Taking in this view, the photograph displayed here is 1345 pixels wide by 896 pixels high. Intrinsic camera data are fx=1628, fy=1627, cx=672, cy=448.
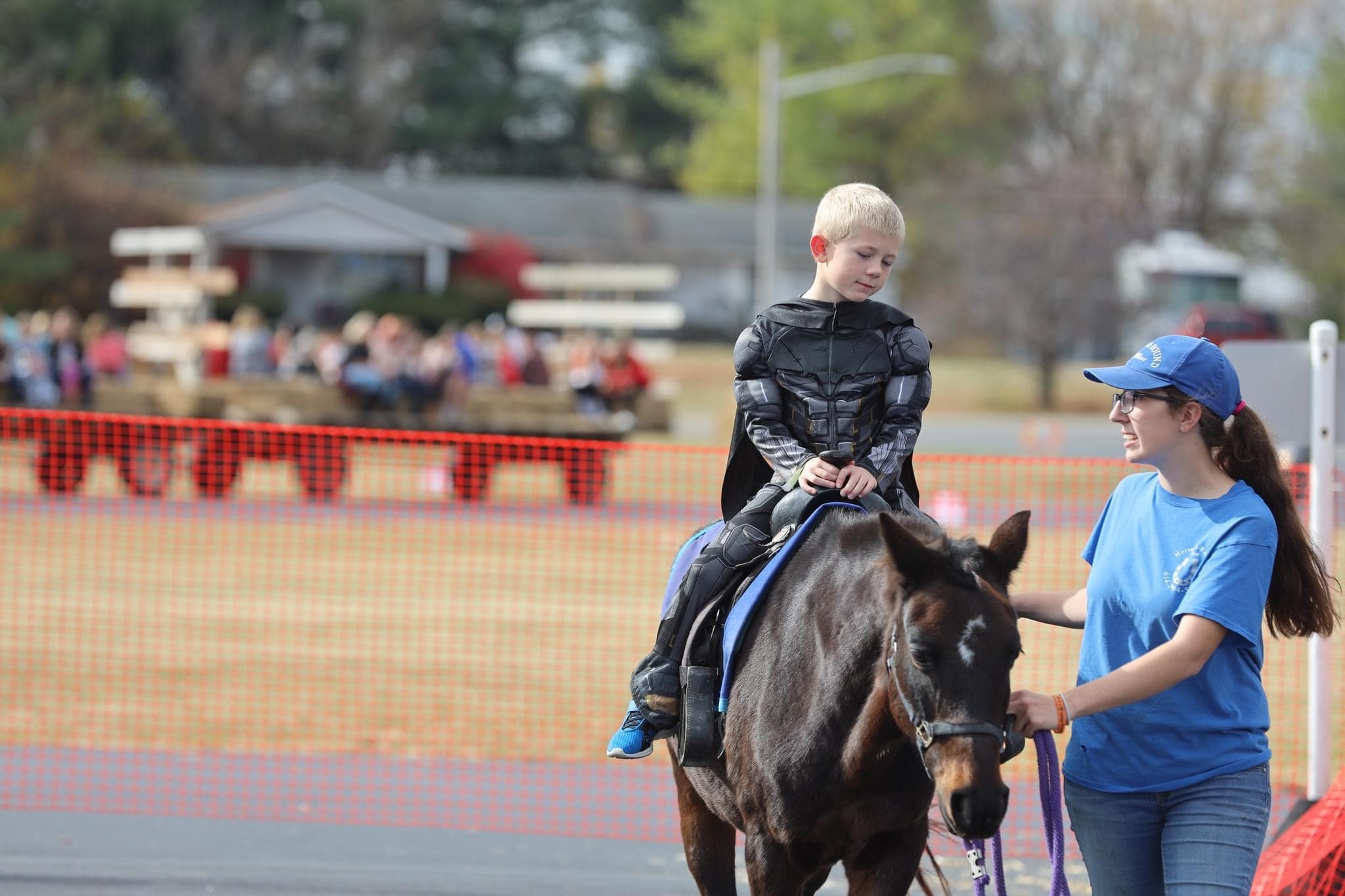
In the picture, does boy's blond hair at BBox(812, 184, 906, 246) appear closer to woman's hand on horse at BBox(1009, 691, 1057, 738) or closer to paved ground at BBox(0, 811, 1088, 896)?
woman's hand on horse at BBox(1009, 691, 1057, 738)

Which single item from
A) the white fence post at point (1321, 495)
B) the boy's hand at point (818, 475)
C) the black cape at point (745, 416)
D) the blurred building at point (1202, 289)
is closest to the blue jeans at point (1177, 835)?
the boy's hand at point (818, 475)

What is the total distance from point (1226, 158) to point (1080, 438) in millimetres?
35171

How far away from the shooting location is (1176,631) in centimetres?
377

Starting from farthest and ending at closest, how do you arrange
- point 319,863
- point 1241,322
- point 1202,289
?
point 1202,289 → point 1241,322 → point 319,863

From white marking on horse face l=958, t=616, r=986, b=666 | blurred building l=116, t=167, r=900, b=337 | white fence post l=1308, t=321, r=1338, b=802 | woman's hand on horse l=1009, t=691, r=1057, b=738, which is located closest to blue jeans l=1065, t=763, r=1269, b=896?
woman's hand on horse l=1009, t=691, r=1057, b=738

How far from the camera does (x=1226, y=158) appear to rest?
6375cm

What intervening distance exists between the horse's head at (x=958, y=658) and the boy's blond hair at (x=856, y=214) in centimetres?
110

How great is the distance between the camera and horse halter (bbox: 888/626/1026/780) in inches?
131

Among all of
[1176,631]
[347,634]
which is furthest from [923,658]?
[347,634]

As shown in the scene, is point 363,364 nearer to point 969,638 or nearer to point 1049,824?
point 1049,824

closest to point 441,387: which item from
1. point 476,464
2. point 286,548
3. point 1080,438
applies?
point 476,464

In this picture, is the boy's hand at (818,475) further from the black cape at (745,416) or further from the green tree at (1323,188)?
the green tree at (1323,188)

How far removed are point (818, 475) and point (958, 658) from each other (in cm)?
108

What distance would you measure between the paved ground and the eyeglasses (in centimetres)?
327
